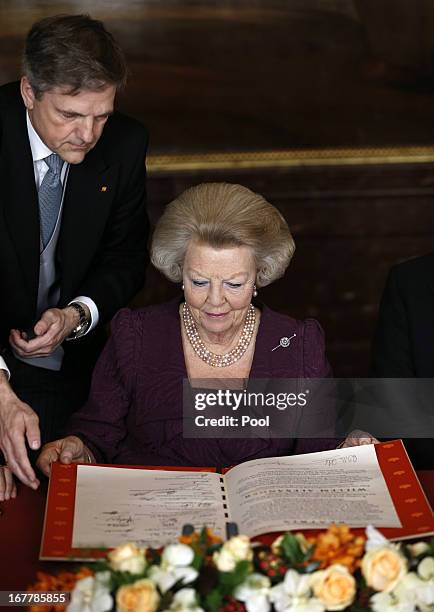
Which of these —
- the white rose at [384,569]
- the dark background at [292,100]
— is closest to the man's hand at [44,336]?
the white rose at [384,569]

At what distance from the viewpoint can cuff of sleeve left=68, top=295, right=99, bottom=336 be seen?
10.5 feet

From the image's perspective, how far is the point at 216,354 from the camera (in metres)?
2.88

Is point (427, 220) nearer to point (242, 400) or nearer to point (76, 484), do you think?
point (242, 400)

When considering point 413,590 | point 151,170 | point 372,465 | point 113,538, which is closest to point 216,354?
point 372,465

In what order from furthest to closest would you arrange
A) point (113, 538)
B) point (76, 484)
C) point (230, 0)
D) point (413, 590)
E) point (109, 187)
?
1. point (230, 0)
2. point (109, 187)
3. point (76, 484)
4. point (113, 538)
5. point (413, 590)

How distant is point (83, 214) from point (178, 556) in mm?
1785

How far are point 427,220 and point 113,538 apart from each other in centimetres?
370

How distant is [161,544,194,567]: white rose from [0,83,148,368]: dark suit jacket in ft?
5.52

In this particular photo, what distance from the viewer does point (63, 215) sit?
3.21 metres

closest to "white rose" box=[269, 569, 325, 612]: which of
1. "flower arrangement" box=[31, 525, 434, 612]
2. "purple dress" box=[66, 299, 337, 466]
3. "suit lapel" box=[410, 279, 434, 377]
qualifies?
"flower arrangement" box=[31, 525, 434, 612]

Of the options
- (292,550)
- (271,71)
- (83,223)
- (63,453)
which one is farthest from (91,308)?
(271,71)

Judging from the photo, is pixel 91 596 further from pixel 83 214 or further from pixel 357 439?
pixel 83 214
